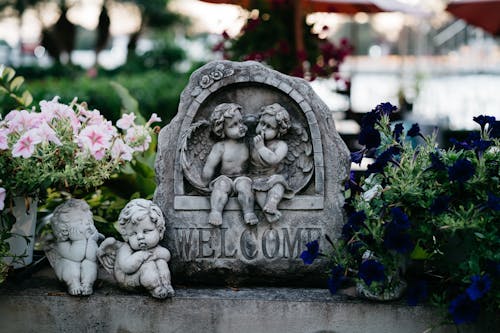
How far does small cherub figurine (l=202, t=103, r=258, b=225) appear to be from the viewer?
331 centimetres

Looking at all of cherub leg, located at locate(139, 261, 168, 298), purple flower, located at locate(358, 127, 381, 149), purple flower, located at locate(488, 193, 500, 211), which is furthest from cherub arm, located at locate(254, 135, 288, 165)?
purple flower, located at locate(488, 193, 500, 211)

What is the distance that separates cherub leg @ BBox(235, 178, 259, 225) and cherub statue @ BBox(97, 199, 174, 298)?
0.38 meters

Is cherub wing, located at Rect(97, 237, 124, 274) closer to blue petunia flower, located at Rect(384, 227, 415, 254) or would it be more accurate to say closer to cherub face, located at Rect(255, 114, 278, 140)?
cherub face, located at Rect(255, 114, 278, 140)

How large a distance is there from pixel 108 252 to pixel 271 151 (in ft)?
2.95

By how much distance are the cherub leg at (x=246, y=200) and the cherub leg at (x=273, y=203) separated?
0.06 meters

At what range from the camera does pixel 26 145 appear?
10.5ft

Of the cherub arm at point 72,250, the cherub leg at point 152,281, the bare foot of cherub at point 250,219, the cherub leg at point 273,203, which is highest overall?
the cherub leg at point 273,203

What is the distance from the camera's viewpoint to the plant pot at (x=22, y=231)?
3533 millimetres

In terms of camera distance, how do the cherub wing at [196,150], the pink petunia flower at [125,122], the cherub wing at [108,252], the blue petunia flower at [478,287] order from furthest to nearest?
1. the pink petunia flower at [125,122]
2. the cherub wing at [196,150]
3. the cherub wing at [108,252]
4. the blue petunia flower at [478,287]

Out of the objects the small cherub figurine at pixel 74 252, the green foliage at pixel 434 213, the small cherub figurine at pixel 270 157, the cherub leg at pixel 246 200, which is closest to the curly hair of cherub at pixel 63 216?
the small cherub figurine at pixel 74 252

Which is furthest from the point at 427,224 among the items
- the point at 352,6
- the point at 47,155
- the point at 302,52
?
the point at 352,6

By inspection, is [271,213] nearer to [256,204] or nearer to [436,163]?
[256,204]

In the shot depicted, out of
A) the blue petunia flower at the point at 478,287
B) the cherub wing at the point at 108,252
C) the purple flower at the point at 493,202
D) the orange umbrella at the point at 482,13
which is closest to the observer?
the blue petunia flower at the point at 478,287

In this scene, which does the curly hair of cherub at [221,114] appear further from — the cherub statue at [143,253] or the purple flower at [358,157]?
the purple flower at [358,157]
